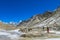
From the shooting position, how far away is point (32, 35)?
3650cm
